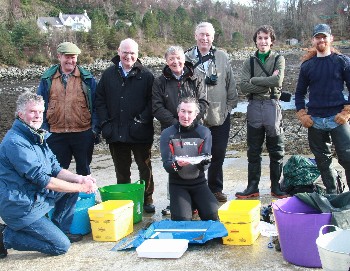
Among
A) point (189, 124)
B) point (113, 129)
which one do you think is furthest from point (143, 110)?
point (189, 124)

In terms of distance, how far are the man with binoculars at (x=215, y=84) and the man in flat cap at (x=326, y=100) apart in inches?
35.0

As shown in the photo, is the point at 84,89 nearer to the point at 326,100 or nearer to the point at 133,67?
the point at 133,67

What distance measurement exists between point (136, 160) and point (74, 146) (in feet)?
2.38

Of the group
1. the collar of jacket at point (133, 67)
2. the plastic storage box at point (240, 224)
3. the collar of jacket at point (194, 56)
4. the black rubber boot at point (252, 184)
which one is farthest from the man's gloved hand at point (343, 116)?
the collar of jacket at point (133, 67)

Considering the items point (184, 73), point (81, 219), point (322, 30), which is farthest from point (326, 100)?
point (81, 219)

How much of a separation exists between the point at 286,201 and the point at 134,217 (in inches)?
70.9

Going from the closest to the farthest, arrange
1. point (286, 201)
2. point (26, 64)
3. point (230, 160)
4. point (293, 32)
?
1. point (286, 201)
2. point (230, 160)
3. point (26, 64)
4. point (293, 32)

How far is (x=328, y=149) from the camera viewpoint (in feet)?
17.5

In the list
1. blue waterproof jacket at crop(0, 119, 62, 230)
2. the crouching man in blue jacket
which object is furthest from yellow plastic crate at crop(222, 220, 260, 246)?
blue waterproof jacket at crop(0, 119, 62, 230)

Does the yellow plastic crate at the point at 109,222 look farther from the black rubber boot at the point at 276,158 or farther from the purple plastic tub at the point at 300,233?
the black rubber boot at the point at 276,158

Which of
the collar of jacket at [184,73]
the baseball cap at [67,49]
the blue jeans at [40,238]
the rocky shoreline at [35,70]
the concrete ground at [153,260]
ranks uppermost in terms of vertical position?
the baseball cap at [67,49]

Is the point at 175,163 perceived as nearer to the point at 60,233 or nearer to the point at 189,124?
the point at 189,124

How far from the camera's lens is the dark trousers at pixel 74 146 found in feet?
18.6

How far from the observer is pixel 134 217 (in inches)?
209
